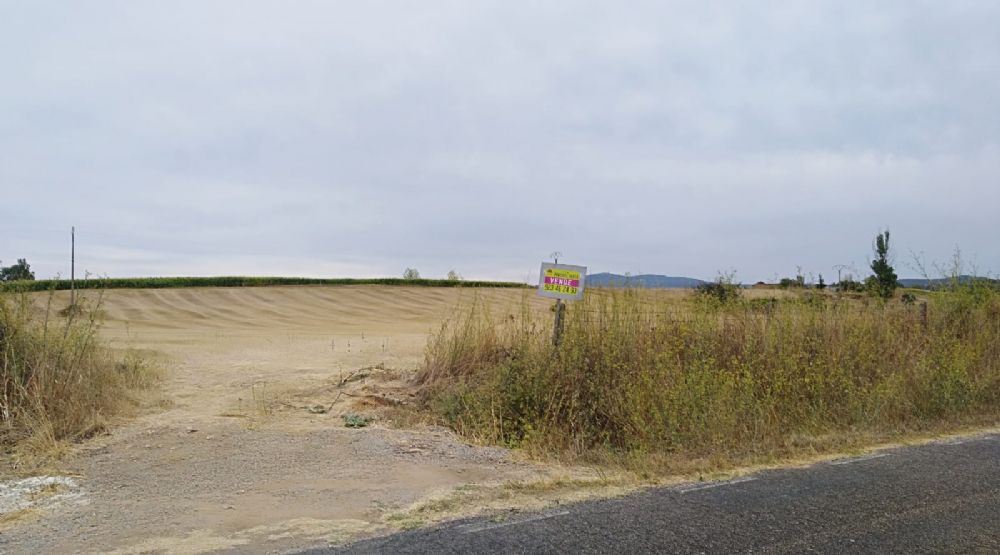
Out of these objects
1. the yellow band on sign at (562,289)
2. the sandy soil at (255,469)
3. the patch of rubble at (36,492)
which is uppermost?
the yellow band on sign at (562,289)

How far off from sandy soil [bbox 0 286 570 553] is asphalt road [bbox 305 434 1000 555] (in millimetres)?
774

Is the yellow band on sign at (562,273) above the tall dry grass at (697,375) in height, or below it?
above

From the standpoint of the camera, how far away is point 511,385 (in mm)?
8438

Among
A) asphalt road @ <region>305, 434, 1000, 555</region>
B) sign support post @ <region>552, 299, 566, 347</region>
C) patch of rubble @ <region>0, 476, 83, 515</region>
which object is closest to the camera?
asphalt road @ <region>305, 434, 1000, 555</region>

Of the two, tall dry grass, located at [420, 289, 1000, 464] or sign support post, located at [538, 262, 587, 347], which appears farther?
sign support post, located at [538, 262, 587, 347]

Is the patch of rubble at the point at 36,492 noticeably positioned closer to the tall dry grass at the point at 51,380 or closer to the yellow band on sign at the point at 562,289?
the tall dry grass at the point at 51,380

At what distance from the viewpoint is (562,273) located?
30.5 ft

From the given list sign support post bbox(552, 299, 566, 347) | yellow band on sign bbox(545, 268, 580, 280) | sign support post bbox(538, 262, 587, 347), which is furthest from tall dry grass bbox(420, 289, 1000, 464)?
yellow band on sign bbox(545, 268, 580, 280)

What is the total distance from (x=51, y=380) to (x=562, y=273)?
6108 mm

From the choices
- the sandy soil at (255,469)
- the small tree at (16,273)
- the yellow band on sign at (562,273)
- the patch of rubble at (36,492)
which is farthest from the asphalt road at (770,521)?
the small tree at (16,273)

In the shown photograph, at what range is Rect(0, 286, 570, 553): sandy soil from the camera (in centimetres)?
455

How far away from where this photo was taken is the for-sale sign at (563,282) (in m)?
9.18

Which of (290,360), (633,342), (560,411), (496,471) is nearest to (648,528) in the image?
(496,471)

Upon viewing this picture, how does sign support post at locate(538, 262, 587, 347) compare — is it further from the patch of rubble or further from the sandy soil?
the patch of rubble
